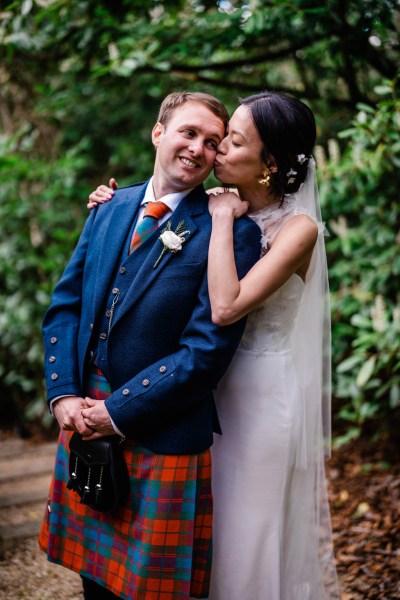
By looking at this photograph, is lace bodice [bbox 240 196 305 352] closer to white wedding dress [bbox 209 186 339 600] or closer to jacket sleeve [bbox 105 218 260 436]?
white wedding dress [bbox 209 186 339 600]

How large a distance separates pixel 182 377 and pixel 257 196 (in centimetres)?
67

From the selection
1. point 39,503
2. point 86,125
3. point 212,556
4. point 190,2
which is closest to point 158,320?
point 212,556

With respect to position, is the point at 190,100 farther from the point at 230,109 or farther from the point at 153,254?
the point at 230,109

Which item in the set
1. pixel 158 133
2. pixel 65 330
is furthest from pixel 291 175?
pixel 65 330

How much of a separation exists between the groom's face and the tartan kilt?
66 cm

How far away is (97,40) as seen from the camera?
10.4 feet

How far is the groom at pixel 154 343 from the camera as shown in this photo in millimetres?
1645

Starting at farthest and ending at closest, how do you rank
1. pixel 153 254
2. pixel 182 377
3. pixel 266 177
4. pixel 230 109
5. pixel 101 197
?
1. pixel 230 109
2. pixel 101 197
3. pixel 266 177
4. pixel 153 254
5. pixel 182 377

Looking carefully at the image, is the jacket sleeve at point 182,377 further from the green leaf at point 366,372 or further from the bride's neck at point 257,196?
the green leaf at point 366,372

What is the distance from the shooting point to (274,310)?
1892 mm

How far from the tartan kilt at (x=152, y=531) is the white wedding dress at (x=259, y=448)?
16cm

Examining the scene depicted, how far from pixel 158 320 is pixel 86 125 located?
13.9 feet

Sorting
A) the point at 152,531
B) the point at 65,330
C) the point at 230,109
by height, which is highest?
the point at 230,109

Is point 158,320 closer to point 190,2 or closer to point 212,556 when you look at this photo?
point 212,556
